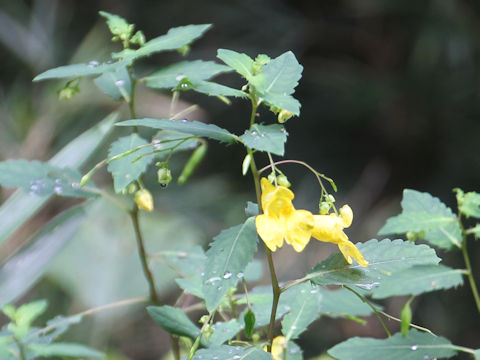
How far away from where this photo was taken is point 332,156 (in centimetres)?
273

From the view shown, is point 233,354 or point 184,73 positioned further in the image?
point 184,73

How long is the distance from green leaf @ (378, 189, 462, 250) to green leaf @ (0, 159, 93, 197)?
0.47 m

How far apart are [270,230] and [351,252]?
0.09 m

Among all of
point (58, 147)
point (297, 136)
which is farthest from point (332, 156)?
point (58, 147)

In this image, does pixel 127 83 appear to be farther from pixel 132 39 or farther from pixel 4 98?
pixel 4 98

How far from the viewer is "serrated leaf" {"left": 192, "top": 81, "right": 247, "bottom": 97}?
1.93 feet

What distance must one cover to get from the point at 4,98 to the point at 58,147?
21.2 inches

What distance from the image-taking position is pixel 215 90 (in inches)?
23.5

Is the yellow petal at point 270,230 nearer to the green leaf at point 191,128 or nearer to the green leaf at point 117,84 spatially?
the green leaf at point 191,128

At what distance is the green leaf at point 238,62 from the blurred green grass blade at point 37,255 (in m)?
0.46

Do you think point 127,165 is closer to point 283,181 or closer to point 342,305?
point 283,181

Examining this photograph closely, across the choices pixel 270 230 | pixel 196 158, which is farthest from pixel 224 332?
pixel 196 158

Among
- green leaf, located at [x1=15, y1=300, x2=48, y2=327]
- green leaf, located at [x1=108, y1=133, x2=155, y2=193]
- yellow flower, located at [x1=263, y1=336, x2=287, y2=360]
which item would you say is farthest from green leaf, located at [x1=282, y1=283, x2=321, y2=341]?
green leaf, located at [x1=15, y1=300, x2=48, y2=327]

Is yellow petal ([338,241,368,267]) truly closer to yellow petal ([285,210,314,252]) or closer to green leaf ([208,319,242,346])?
yellow petal ([285,210,314,252])
